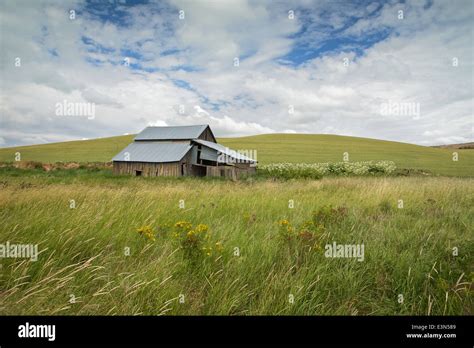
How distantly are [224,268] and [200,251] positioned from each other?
0.31 metres

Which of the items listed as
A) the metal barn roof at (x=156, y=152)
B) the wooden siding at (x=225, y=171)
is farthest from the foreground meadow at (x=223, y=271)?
the metal barn roof at (x=156, y=152)

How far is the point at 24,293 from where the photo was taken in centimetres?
217

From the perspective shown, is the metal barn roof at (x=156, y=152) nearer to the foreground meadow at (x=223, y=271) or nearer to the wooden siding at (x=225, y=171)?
the wooden siding at (x=225, y=171)

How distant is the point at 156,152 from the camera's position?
115ft

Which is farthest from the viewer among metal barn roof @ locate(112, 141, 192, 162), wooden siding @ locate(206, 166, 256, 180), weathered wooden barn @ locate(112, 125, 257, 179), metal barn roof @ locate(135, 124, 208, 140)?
metal barn roof @ locate(135, 124, 208, 140)

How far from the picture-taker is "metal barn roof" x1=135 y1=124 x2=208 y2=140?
37.6 metres

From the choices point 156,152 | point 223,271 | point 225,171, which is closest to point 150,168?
point 156,152

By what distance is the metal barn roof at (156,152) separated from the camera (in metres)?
33.3

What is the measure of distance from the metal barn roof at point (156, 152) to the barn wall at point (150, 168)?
56 centimetres

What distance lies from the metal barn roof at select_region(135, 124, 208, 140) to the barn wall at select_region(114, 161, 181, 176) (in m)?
6.06

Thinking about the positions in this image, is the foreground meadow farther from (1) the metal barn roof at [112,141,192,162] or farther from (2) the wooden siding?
(1) the metal barn roof at [112,141,192,162]

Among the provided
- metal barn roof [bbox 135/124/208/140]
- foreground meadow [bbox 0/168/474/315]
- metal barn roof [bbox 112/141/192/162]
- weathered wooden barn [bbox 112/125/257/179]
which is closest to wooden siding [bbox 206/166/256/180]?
weathered wooden barn [bbox 112/125/257/179]
